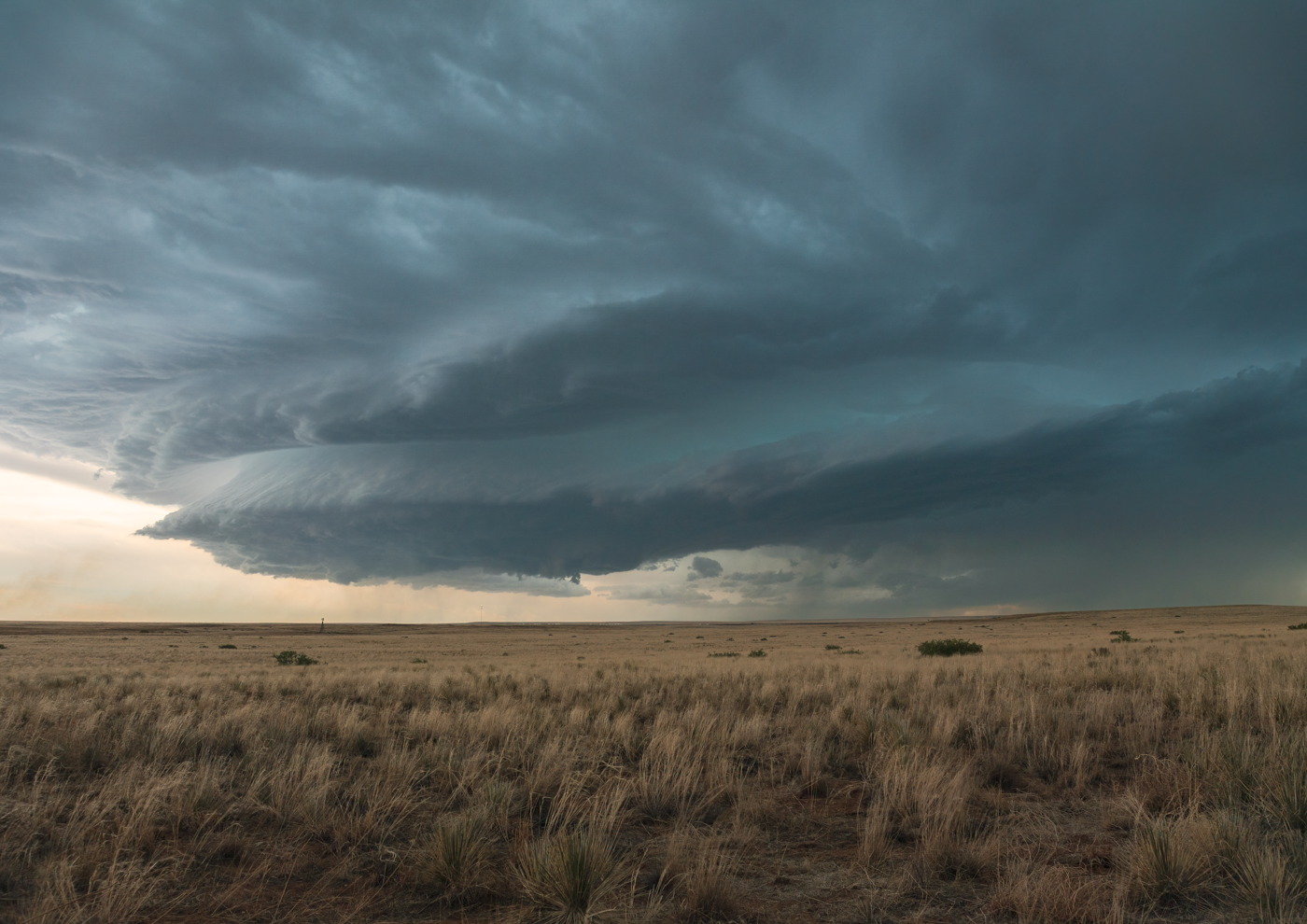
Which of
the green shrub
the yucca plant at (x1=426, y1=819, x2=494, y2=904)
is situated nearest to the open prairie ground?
the yucca plant at (x1=426, y1=819, x2=494, y2=904)

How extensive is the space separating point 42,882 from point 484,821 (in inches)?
128

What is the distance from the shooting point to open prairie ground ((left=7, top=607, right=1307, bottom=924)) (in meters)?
5.24

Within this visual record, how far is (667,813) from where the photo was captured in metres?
7.71

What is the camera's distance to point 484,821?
6.57 meters

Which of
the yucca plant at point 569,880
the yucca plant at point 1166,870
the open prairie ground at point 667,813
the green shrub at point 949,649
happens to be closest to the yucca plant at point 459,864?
the open prairie ground at point 667,813

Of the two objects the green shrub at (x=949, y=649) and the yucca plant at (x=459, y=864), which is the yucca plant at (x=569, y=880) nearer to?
the yucca plant at (x=459, y=864)

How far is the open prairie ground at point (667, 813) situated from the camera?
524 cm

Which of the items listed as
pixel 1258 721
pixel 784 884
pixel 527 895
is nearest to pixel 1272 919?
pixel 784 884

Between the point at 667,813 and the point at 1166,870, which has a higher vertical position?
the point at 1166,870

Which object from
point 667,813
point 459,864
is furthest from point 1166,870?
point 459,864

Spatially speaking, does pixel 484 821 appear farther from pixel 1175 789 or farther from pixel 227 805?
pixel 1175 789

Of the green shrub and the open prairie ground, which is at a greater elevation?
the open prairie ground

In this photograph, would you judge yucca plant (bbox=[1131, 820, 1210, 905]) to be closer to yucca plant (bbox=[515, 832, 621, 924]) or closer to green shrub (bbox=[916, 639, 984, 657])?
yucca plant (bbox=[515, 832, 621, 924])

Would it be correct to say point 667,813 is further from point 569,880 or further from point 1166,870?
point 1166,870
